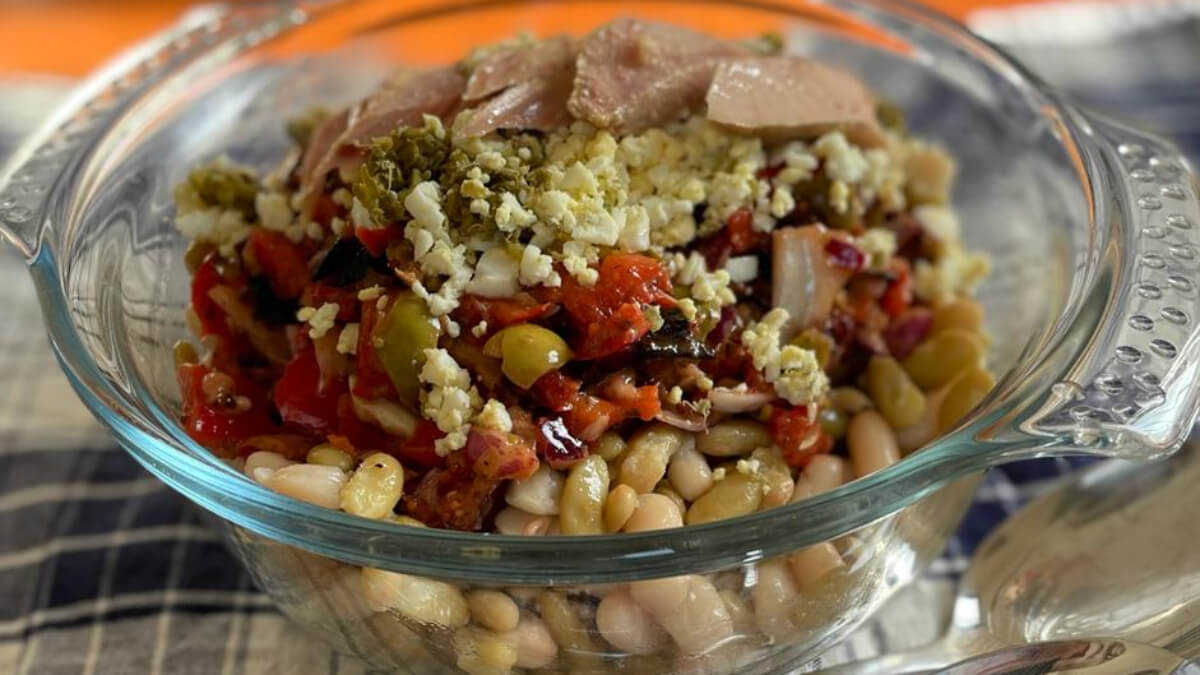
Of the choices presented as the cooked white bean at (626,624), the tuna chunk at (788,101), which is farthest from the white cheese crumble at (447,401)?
the tuna chunk at (788,101)

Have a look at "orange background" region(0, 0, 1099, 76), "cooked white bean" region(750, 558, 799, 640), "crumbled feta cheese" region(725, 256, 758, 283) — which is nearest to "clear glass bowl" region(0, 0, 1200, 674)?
"cooked white bean" region(750, 558, 799, 640)

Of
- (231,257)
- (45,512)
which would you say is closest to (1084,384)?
(231,257)

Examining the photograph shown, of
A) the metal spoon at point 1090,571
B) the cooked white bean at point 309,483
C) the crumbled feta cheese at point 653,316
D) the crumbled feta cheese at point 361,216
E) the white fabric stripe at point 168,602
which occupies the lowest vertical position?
the metal spoon at point 1090,571

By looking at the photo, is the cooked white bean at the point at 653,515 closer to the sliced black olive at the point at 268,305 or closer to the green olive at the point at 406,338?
the green olive at the point at 406,338

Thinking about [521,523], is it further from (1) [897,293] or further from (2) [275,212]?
(1) [897,293]

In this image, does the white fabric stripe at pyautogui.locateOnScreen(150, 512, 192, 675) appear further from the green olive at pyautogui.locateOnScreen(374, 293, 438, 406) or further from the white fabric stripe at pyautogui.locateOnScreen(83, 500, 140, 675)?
the green olive at pyautogui.locateOnScreen(374, 293, 438, 406)

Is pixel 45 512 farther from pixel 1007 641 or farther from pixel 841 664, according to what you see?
pixel 1007 641

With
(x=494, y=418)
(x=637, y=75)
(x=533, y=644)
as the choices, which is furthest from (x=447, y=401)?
(x=637, y=75)
